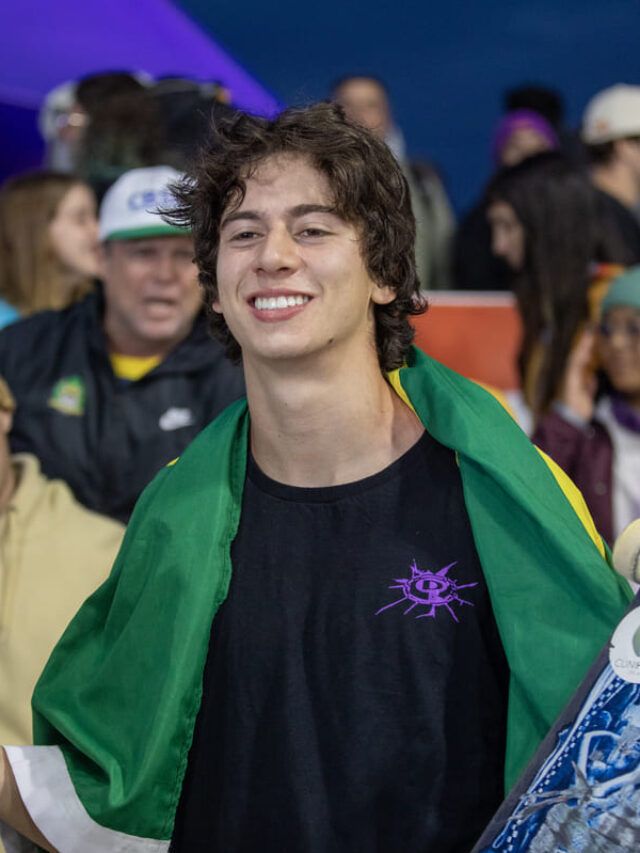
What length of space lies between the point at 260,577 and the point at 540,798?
25.1 inches

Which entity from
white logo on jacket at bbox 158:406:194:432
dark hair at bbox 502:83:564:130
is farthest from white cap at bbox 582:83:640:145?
white logo on jacket at bbox 158:406:194:432

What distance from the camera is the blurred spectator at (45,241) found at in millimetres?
5449

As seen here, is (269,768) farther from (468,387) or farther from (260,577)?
(468,387)

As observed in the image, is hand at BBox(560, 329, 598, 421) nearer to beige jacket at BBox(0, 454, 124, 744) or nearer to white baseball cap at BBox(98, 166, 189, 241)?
white baseball cap at BBox(98, 166, 189, 241)

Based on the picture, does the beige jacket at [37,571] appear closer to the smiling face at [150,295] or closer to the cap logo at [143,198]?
the smiling face at [150,295]

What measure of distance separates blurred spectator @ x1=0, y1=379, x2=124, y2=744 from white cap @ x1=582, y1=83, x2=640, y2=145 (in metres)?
3.27

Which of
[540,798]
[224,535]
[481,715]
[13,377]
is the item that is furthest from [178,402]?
[540,798]

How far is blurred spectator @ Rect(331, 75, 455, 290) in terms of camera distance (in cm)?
647

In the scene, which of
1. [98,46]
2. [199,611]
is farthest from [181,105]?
[199,611]

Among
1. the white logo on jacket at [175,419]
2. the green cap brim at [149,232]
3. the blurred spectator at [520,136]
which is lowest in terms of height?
the white logo on jacket at [175,419]

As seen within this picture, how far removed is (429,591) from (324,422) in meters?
0.35

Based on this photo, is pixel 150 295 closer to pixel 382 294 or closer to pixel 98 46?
pixel 382 294

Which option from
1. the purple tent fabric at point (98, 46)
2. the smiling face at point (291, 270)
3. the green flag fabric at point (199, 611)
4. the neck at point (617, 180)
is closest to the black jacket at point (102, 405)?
the green flag fabric at point (199, 611)

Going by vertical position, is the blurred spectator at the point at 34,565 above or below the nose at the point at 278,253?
below
